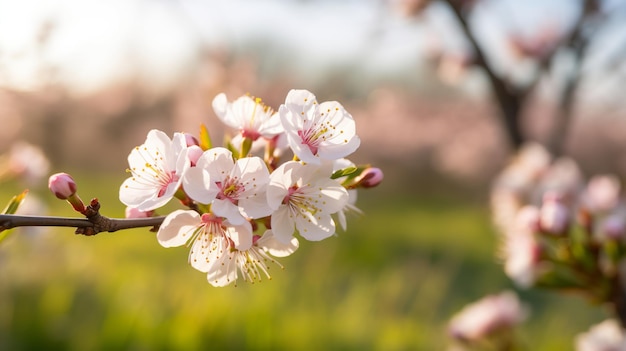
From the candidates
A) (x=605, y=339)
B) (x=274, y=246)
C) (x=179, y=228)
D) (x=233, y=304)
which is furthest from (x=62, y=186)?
(x=233, y=304)

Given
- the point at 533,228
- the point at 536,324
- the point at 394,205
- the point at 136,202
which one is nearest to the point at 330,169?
the point at 136,202

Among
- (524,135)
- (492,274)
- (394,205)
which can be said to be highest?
(394,205)

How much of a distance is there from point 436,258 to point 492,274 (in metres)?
0.60

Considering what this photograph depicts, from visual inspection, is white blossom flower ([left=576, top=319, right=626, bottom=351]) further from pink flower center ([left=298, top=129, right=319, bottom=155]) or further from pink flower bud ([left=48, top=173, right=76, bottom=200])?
pink flower bud ([left=48, top=173, right=76, bottom=200])

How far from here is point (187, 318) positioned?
233 centimetres

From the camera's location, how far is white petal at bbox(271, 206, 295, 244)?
24.8 inches

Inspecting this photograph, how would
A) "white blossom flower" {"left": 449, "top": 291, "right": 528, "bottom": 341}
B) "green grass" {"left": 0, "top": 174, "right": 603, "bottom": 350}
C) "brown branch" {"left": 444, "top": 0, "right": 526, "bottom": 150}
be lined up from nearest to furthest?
1. "white blossom flower" {"left": 449, "top": 291, "right": 528, "bottom": 341}
2. "brown branch" {"left": 444, "top": 0, "right": 526, "bottom": 150}
3. "green grass" {"left": 0, "top": 174, "right": 603, "bottom": 350}

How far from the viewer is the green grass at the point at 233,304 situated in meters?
2.32

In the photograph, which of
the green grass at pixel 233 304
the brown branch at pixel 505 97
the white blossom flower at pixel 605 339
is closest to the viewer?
the white blossom flower at pixel 605 339

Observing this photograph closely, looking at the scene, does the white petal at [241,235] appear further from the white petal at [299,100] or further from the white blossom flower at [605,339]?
the white blossom flower at [605,339]

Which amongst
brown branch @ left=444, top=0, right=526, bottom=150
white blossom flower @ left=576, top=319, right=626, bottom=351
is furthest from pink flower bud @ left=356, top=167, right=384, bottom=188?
brown branch @ left=444, top=0, right=526, bottom=150

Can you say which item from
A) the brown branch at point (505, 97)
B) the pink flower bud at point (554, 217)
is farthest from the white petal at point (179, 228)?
the brown branch at point (505, 97)

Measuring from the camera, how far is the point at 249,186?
62 centimetres

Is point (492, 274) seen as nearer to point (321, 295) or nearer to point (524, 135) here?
point (321, 295)
